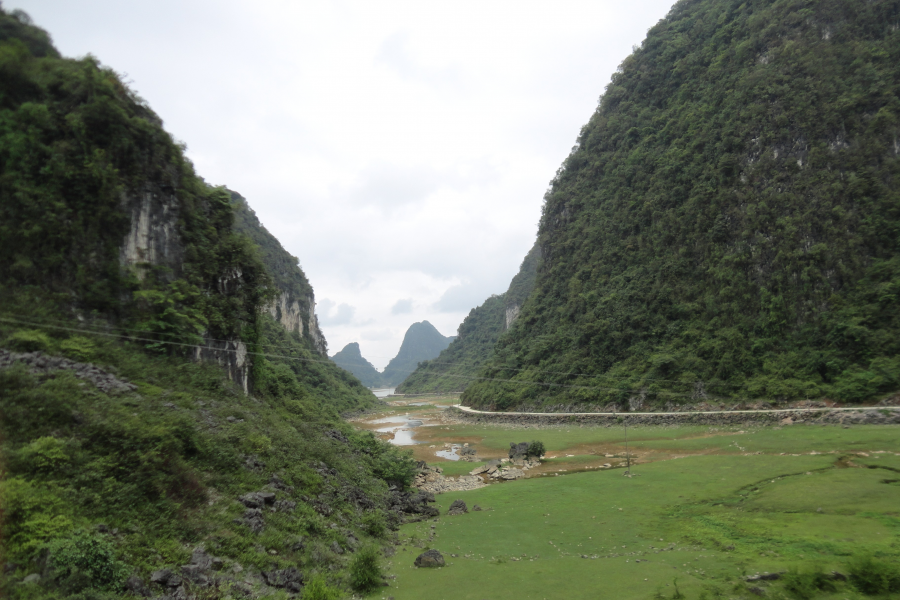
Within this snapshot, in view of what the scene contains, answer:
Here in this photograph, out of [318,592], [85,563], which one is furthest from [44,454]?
[318,592]

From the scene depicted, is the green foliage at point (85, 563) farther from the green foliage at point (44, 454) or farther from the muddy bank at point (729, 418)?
the muddy bank at point (729, 418)

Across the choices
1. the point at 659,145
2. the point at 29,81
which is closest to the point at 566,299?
the point at 659,145

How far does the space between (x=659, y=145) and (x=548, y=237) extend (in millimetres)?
23468

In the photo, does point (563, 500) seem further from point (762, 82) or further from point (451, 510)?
point (762, 82)

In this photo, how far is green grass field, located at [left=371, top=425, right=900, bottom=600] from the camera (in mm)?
9344

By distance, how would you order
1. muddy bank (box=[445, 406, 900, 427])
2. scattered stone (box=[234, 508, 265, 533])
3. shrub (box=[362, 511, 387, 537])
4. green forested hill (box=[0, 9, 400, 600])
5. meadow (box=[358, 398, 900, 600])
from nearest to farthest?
green forested hill (box=[0, 9, 400, 600]) < meadow (box=[358, 398, 900, 600]) < scattered stone (box=[234, 508, 265, 533]) < shrub (box=[362, 511, 387, 537]) < muddy bank (box=[445, 406, 900, 427])

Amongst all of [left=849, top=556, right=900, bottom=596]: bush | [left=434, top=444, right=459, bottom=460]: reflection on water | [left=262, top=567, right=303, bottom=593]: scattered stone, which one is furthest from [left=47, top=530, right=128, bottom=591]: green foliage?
[left=434, top=444, right=459, bottom=460]: reflection on water

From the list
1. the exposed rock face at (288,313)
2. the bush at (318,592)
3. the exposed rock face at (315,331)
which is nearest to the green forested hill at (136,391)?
the bush at (318,592)

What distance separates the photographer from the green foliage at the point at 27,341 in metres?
12.1

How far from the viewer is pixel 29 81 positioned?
16.3 meters

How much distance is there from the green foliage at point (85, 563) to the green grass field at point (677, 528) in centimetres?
499

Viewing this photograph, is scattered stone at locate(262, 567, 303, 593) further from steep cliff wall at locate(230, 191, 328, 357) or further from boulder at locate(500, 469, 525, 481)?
steep cliff wall at locate(230, 191, 328, 357)

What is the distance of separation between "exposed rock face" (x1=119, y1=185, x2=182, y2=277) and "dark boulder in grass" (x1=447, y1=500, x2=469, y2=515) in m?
15.9

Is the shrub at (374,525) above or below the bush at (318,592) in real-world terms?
below
